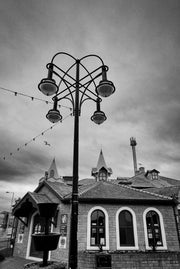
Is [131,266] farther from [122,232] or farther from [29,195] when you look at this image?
[29,195]

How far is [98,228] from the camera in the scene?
10289 millimetres

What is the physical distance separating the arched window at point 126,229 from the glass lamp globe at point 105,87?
8809mm

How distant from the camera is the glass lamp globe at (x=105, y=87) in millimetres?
4625

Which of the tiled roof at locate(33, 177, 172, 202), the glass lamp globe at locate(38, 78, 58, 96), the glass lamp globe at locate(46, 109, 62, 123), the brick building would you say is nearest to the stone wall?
the brick building

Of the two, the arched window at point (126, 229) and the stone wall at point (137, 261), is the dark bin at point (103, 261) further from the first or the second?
the arched window at point (126, 229)

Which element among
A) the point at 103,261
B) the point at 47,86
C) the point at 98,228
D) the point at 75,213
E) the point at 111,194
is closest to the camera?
the point at 75,213

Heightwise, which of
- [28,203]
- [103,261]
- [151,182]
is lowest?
[103,261]

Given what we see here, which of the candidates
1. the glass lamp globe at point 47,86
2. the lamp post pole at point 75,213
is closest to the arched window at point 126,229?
the lamp post pole at point 75,213

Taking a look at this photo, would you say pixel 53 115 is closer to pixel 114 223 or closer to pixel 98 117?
pixel 98 117

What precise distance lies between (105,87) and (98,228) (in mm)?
8978

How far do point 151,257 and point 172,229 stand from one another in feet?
11.0

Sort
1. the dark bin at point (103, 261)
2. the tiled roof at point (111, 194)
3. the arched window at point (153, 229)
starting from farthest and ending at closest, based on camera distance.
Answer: the tiled roof at point (111, 194)
the arched window at point (153, 229)
the dark bin at point (103, 261)

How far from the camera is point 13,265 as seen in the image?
33.1ft

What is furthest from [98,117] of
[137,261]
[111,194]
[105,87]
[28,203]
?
[28,203]
